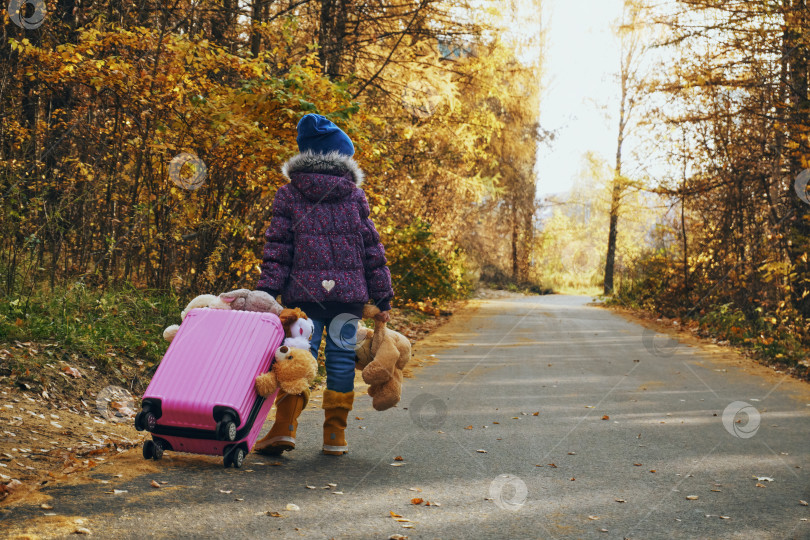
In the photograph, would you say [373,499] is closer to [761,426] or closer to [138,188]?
[761,426]

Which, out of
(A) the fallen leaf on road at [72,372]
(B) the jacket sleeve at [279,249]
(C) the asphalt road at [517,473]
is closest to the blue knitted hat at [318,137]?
(B) the jacket sleeve at [279,249]

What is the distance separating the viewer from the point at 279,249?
4535 mm

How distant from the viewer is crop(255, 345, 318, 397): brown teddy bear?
404 cm

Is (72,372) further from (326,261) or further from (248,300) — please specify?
(326,261)

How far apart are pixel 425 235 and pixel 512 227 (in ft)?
71.7

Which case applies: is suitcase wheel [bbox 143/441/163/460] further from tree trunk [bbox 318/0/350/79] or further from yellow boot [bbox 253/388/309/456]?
tree trunk [bbox 318/0/350/79]

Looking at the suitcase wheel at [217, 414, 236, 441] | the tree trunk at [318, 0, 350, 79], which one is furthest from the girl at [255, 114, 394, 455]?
the tree trunk at [318, 0, 350, 79]

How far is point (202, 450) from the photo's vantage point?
3.89m

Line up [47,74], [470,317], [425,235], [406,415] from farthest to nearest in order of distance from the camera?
1. [470,317]
2. [425,235]
3. [47,74]
4. [406,415]

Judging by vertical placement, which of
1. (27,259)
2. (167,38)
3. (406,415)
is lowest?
(406,415)

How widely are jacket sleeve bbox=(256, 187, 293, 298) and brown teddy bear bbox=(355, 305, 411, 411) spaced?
0.60 meters

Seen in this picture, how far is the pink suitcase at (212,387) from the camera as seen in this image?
12.2 ft

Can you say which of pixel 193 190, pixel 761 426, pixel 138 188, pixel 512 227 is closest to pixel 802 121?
pixel 761 426

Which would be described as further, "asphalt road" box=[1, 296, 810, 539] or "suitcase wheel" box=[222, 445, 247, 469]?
"suitcase wheel" box=[222, 445, 247, 469]
